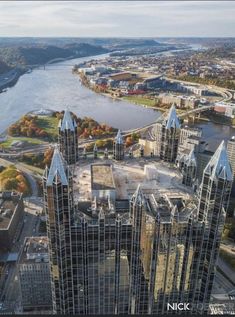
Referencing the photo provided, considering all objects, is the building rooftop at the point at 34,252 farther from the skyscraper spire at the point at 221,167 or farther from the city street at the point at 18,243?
the skyscraper spire at the point at 221,167

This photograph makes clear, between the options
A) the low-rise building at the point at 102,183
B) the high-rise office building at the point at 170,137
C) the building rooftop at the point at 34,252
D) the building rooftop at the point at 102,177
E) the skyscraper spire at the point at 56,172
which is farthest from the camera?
the building rooftop at the point at 34,252

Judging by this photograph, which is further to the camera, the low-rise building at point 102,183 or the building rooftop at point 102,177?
the building rooftop at point 102,177

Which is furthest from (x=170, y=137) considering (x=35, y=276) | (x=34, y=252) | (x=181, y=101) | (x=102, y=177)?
(x=181, y=101)

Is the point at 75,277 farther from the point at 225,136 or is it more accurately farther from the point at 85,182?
the point at 225,136

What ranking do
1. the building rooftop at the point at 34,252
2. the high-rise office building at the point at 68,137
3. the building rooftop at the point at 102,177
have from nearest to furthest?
the building rooftop at the point at 102,177 → the high-rise office building at the point at 68,137 → the building rooftop at the point at 34,252

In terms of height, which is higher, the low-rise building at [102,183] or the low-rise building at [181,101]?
the low-rise building at [102,183]

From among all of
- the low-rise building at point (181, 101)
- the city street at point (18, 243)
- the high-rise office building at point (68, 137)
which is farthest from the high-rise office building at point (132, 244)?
the low-rise building at point (181, 101)

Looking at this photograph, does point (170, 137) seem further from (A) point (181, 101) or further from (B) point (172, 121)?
(A) point (181, 101)
